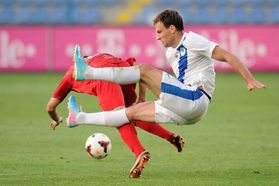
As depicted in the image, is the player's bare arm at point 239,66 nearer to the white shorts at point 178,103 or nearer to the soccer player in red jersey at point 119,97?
the white shorts at point 178,103

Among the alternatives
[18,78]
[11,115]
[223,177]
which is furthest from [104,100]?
[18,78]

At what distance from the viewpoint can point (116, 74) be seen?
8.48 m

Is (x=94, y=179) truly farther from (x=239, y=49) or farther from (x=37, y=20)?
(x=37, y=20)

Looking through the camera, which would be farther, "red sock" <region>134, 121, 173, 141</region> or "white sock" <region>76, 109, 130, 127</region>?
"red sock" <region>134, 121, 173, 141</region>

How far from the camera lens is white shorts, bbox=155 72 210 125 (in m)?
8.48

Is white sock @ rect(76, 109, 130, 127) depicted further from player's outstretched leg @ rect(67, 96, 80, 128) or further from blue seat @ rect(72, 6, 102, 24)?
blue seat @ rect(72, 6, 102, 24)

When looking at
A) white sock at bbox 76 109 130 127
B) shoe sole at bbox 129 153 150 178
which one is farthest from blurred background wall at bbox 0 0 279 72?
shoe sole at bbox 129 153 150 178

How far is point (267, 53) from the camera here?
24.9m

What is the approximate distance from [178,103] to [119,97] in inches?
33.0

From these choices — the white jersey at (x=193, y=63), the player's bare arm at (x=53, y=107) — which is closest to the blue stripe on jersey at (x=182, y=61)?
the white jersey at (x=193, y=63)

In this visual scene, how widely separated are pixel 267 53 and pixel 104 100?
53.7 feet

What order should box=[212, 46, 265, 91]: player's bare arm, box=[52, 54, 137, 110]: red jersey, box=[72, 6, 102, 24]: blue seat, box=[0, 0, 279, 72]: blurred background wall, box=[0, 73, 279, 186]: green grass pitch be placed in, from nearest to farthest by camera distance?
box=[212, 46, 265, 91]: player's bare arm → box=[0, 73, 279, 186]: green grass pitch → box=[52, 54, 137, 110]: red jersey → box=[0, 0, 279, 72]: blurred background wall → box=[72, 6, 102, 24]: blue seat

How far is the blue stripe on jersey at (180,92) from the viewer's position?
8.47 m

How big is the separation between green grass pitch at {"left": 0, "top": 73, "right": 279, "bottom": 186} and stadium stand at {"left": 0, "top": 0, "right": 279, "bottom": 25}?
932cm
